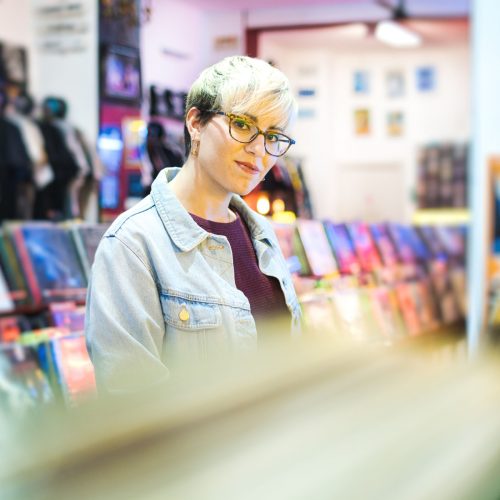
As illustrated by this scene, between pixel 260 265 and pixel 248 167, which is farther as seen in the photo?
pixel 260 265

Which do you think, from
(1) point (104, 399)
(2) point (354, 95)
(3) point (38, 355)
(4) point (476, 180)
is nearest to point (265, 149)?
(1) point (104, 399)

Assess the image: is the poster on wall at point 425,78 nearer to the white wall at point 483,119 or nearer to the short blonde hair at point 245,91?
the white wall at point 483,119

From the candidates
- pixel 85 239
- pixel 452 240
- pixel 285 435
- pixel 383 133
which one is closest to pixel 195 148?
pixel 285 435

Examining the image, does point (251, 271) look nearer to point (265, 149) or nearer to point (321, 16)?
point (265, 149)

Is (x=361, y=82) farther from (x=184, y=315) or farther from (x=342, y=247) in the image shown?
(x=184, y=315)

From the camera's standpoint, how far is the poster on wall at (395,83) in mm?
9234

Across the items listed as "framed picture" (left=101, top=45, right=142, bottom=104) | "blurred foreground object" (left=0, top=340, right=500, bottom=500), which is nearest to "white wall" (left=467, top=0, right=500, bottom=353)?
"framed picture" (left=101, top=45, right=142, bottom=104)

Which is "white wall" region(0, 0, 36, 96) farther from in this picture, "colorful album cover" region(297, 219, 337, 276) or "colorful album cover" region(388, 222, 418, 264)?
"colorful album cover" region(297, 219, 337, 276)

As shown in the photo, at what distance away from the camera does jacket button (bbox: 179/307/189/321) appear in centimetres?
98

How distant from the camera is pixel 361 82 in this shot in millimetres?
9375

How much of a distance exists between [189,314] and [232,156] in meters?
0.19

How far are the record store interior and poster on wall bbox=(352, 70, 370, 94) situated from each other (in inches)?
1.0

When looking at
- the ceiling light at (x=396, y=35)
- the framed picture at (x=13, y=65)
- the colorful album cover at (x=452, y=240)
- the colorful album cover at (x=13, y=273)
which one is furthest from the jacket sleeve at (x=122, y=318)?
the ceiling light at (x=396, y=35)

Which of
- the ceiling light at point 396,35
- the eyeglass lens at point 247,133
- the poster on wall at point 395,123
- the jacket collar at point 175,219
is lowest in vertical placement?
the jacket collar at point 175,219
